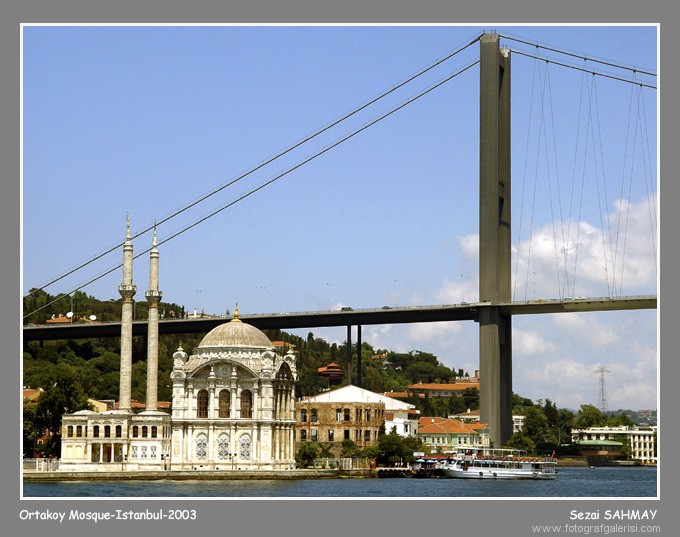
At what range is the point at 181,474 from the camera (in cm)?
6444

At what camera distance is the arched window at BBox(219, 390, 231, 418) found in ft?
219

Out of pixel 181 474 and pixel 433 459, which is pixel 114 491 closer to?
pixel 181 474

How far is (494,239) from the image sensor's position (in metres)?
78.6

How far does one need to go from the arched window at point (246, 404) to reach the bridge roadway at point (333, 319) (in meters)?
16.1

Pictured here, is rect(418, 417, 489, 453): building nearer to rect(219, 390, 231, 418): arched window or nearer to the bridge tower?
the bridge tower

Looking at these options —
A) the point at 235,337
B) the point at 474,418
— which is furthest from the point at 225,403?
the point at 474,418

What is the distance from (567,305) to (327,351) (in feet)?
173

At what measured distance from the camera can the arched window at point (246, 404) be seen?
219 ft

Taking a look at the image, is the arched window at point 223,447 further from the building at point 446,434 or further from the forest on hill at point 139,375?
the building at point 446,434

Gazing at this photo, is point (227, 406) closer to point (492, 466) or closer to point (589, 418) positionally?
point (492, 466)

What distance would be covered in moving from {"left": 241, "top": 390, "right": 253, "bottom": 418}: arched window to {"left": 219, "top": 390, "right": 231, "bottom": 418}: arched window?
1.82ft

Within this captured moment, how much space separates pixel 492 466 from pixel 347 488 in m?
15.5

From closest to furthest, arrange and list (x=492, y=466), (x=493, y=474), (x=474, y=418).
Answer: (x=493, y=474)
(x=492, y=466)
(x=474, y=418)

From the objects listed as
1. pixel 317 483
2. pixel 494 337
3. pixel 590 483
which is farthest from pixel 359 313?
pixel 317 483
